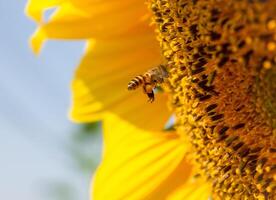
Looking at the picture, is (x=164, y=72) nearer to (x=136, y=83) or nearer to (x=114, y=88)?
(x=136, y=83)

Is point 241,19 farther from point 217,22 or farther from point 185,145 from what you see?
point 185,145

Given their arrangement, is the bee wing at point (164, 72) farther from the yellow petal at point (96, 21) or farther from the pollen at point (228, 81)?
the yellow petal at point (96, 21)

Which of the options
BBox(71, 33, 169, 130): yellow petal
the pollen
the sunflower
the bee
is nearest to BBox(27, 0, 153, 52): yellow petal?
the sunflower

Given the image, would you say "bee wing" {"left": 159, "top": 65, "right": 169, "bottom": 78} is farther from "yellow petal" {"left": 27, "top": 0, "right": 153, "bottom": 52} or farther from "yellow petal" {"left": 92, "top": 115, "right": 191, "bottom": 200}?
"yellow petal" {"left": 92, "top": 115, "right": 191, "bottom": 200}

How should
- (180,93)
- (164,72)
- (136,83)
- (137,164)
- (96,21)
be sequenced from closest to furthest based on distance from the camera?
(136,83), (164,72), (180,93), (96,21), (137,164)

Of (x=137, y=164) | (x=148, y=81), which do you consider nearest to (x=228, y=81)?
(x=148, y=81)

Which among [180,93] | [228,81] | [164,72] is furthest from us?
[180,93]

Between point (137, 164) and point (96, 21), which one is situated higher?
point (96, 21)

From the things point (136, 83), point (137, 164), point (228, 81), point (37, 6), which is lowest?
point (228, 81)
